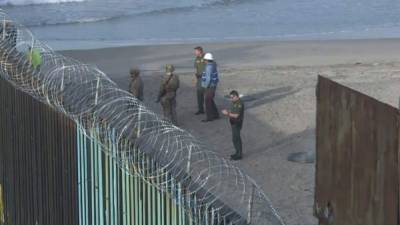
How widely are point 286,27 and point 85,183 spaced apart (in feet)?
89.9

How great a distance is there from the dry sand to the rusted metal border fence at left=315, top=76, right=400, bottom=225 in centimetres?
560

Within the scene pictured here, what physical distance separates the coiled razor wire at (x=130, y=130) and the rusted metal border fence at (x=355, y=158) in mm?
550

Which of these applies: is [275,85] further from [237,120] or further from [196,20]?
[196,20]

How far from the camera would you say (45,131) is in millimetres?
6359

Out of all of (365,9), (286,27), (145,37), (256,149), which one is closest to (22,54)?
(256,149)

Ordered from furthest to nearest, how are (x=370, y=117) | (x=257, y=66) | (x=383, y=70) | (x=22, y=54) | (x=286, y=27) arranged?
(x=286, y=27)
(x=257, y=66)
(x=383, y=70)
(x=22, y=54)
(x=370, y=117)

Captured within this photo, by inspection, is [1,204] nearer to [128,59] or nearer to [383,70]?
[383,70]

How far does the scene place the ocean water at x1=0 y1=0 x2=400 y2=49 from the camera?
30.0 meters

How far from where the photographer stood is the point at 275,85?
19.2 meters

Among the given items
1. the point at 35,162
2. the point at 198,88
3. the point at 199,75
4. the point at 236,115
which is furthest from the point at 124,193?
the point at 198,88

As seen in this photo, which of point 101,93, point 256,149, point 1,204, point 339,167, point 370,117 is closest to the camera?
point 370,117

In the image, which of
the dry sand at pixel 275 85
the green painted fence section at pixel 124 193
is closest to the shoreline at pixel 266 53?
the dry sand at pixel 275 85

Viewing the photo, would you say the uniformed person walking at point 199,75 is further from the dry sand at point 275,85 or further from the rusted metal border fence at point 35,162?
the rusted metal border fence at point 35,162

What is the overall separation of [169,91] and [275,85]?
15.8 feet
